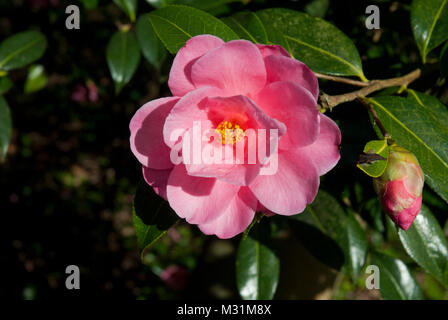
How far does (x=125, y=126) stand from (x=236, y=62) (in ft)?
4.94

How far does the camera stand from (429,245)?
3.40ft

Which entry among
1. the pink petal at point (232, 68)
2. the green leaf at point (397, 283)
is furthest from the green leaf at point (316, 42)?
the green leaf at point (397, 283)

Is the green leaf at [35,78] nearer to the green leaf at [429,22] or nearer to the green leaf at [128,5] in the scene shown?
the green leaf at [128,5]

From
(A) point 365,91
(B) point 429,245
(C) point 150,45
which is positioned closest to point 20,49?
(C) point 150,45

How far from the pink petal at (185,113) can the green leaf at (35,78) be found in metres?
1.34

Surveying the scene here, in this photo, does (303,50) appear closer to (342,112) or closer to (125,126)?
(342,112)

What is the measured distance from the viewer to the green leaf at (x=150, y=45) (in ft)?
4.08

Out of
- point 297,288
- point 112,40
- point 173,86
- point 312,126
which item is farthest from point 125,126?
point 312,126

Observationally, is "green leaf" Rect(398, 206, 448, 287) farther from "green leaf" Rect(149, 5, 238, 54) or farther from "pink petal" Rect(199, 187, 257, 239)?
"green leaf" Rect(149, 5, 238, 54)

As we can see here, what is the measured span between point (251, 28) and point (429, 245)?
0.76 meters

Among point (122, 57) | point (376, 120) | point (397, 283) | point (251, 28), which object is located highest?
point (251, 28)

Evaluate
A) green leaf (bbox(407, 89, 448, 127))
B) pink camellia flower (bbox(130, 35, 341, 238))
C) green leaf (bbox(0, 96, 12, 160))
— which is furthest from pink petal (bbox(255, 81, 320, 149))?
green leaf (bbox(0, 96, 12, 160))

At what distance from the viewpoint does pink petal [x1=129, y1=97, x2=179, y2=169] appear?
0.71 meters

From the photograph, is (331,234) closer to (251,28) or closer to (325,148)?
(325,148)
